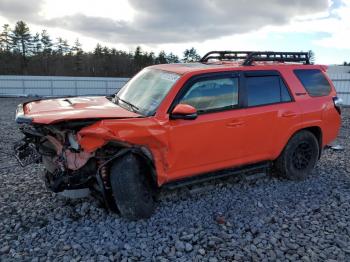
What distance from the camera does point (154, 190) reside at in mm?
4465

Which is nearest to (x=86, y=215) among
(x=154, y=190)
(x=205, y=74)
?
(x=154, y=190)

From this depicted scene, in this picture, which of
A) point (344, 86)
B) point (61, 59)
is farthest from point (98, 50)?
point (344, 86)

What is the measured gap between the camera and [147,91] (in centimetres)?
481

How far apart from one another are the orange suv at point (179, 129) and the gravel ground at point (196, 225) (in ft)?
1.18

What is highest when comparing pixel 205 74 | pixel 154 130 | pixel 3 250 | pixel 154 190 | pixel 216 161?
pixel 205 74

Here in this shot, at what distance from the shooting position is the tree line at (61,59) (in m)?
48.2

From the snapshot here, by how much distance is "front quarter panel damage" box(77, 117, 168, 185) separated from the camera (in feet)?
12.5

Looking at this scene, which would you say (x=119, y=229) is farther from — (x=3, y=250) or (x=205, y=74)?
(x=205, y=74)

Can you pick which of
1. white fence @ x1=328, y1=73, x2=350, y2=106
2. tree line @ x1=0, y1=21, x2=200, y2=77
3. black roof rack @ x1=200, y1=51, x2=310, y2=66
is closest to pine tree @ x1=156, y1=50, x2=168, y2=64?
tree line @ x1=0, y1=21, x2=200, y2=77

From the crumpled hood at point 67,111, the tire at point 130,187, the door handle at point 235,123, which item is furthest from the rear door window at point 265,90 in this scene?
the tire at point 130,187

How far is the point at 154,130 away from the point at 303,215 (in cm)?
224

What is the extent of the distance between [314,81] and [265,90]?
1.20 m

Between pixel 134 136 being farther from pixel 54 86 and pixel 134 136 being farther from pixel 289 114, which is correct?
pixel 54 86

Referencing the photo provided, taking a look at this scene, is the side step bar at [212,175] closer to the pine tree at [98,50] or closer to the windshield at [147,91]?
the windshield at [147,91]
